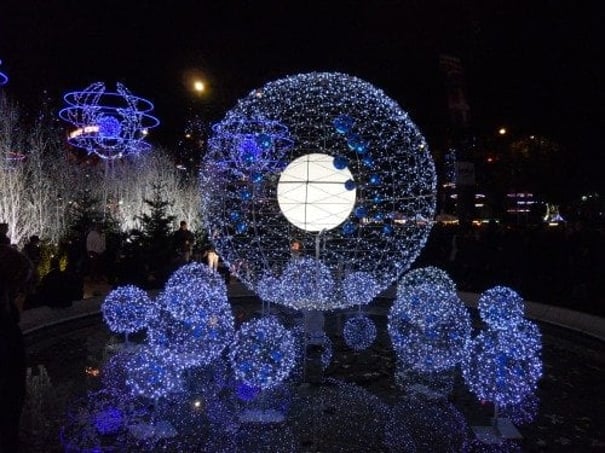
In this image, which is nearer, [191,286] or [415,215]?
[191,286]

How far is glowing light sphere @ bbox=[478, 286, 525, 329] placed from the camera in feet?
25.6

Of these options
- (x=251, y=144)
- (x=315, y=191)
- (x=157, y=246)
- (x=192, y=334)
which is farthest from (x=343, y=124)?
(x=157, y=246)

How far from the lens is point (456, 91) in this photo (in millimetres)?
13898

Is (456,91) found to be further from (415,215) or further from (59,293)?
(59,293)

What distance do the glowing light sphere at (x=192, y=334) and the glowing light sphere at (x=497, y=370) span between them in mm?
2504

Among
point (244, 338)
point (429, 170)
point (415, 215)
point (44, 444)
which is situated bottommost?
point (44, 444)

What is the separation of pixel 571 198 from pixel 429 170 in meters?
29.2

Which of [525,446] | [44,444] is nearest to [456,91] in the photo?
[525,446]

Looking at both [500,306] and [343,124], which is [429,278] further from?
[343,124]

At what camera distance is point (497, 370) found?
5141 mm

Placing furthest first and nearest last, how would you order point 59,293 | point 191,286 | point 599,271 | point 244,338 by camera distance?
1. point 599,271
2. point 59,293
3. point 191,286
4. point 244,338

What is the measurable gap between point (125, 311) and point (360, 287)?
10.6 feet

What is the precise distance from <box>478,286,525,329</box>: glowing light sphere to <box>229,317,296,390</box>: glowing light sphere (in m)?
3.61

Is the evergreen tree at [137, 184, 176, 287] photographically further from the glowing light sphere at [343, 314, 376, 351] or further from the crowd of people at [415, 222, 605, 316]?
the crowd of people at [415, 222, 605, 316]
